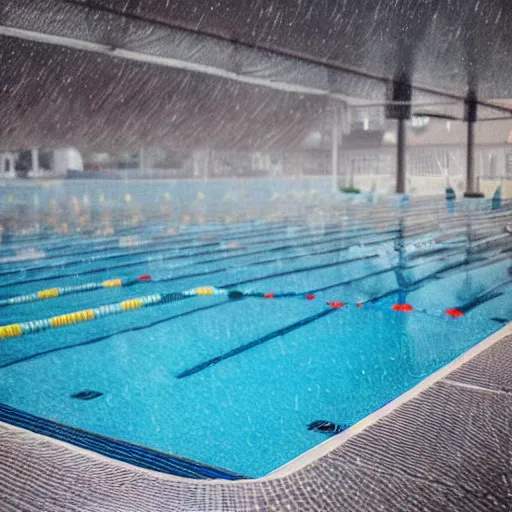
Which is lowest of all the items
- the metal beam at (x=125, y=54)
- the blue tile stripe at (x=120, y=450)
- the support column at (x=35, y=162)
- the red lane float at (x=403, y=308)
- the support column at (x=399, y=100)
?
the blue tile stripe at (x=120, y=450)

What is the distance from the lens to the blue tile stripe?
2.04 m

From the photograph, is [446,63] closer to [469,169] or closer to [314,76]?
[314,76]

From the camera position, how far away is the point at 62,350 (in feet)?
11.6

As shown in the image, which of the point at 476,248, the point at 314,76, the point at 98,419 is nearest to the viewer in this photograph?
the point at 98,419

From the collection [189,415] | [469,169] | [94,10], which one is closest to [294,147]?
[469,169]

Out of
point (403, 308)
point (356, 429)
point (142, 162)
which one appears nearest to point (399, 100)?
point (142, 162)

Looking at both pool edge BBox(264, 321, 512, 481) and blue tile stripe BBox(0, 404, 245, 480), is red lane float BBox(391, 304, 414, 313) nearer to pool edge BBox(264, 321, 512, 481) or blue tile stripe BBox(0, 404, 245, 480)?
pool edge BBox(264, 321, 512, 481)

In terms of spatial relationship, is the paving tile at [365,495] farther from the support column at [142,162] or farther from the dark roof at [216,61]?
the support column at [142,162]

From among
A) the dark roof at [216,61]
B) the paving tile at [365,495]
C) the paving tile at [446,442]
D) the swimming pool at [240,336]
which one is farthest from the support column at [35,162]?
the paving tile at [365,495]

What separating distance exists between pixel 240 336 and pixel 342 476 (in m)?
2.45

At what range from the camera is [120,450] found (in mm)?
2211

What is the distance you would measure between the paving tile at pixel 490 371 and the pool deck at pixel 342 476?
0.60 ft

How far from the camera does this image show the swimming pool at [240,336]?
2555 mm

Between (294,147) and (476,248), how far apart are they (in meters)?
15.7
